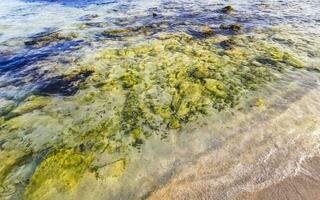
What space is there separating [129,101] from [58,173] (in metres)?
2.58

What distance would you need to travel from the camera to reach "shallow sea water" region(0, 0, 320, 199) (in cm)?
501

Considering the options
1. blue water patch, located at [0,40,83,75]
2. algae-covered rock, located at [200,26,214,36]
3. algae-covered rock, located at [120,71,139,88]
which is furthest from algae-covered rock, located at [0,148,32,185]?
algae-covered rock, located at [200,26,214,36]

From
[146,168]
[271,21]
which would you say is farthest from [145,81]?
[271,21]

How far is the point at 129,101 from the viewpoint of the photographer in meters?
7.44

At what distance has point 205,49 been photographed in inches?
405

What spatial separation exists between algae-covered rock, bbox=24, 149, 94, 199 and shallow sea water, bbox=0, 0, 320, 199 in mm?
23

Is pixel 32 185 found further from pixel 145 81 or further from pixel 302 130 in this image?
pixel 302 130

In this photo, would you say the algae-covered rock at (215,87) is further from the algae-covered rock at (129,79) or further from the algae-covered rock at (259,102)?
the algae-covered rock at (129,79)

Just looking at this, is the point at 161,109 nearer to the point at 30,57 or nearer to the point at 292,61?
the point at 292,61

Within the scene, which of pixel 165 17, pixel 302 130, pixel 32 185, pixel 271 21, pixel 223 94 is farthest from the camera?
pixel 165 17

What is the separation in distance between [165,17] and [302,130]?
10098mm

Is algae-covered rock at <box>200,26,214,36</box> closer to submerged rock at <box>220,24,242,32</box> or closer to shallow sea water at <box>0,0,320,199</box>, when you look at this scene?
shallow sea water at <box>0,0,320,199</box>

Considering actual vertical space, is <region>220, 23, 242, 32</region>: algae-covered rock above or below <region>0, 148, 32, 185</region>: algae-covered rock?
above

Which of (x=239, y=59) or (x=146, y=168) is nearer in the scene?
(x=146, y=168)
